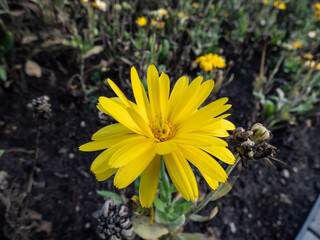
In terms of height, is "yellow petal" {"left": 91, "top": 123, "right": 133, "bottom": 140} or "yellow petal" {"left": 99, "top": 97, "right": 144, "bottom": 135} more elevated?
"yellow petal" {"left": 99, "top": 97, "right": 144, "bottom": 135}

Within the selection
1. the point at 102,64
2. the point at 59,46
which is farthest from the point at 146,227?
the point at 59,46

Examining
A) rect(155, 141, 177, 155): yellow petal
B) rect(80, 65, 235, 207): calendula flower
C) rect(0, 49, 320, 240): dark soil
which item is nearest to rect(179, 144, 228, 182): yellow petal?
rect(80, 65, 235, 207): calendula flower

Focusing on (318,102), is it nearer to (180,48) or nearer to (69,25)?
(180,48)

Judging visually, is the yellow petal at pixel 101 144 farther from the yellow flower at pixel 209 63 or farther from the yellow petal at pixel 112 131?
the yellow flower at pixel 209 63

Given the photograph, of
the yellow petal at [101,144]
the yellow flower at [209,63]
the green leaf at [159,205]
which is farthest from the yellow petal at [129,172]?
the yellow flower at [209,63]

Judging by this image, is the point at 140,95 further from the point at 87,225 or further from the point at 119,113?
the point at 87,225

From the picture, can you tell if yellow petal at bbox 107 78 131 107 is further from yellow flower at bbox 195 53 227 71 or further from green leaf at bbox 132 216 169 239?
yellow flower at bbox 195 53 227 71
